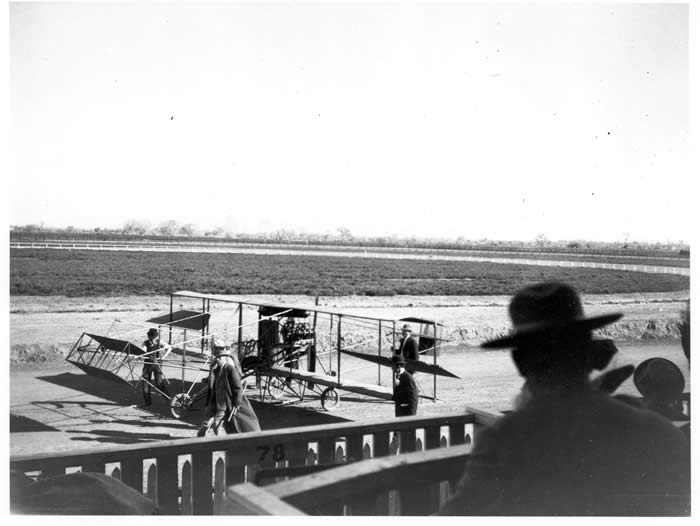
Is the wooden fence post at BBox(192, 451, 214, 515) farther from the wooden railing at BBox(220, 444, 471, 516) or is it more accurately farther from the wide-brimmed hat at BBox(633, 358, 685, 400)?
the wide-brimmed hat at BBox(633, 358, 685, 400)

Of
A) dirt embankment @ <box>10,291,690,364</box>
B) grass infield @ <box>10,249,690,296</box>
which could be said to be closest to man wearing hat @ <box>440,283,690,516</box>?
dirt embankment @ <box>10,291,690,364</box>

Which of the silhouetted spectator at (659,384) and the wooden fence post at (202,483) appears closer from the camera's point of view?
the wooden fence post at (202,483)

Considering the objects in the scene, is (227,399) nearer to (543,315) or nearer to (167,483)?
(167,483)

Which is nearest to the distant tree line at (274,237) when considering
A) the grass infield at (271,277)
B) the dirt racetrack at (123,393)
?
the grass infield at (271,277)

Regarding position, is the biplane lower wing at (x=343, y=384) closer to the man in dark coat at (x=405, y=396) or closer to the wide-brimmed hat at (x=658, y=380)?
the man in dark coat at (x=405, y=396)

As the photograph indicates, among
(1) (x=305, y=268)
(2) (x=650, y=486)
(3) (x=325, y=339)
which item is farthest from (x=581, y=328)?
(1) (x=305, y=268)

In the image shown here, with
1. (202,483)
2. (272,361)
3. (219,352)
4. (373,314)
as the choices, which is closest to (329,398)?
(272,361)
